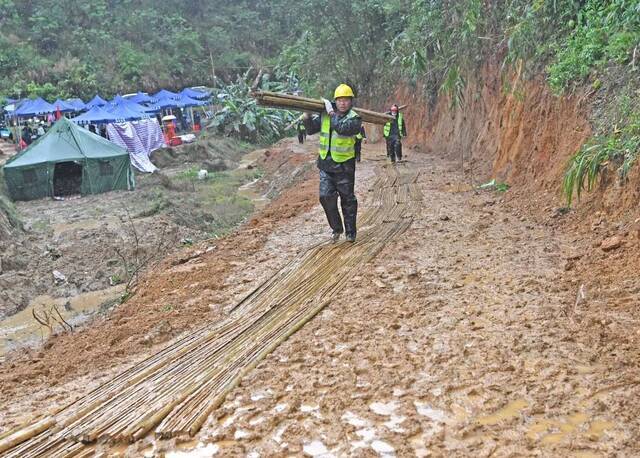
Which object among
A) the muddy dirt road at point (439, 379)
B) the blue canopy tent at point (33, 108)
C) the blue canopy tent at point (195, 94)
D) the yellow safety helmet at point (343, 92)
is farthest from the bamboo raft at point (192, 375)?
the blue canopy tent at point (195, 94)

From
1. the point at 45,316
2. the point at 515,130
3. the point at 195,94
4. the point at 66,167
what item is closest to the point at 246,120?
the point at 195,94

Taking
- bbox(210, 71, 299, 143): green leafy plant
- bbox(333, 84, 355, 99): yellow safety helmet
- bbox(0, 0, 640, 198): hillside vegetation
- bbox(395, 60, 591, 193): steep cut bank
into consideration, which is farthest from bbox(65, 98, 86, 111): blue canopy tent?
bbox(333, 84, 355, 99): yellow safety helmet

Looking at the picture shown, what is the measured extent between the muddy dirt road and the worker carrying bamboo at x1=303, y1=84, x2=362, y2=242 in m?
1.34

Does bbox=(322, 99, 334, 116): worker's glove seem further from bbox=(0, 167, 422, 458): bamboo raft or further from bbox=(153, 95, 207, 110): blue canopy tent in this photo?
bbox=(153, 95, 207, 110): blue canopy tent

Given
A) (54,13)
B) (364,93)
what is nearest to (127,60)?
(54,13)

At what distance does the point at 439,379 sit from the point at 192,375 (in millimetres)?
1615

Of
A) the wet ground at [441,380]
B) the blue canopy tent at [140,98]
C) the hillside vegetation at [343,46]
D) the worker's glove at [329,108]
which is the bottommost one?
the wet ground at [441,380]

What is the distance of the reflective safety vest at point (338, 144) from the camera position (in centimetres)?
746

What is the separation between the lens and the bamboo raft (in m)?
3.66

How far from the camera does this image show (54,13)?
166ft

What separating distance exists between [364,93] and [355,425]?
91.7ft

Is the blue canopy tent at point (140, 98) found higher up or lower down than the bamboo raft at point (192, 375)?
higher up

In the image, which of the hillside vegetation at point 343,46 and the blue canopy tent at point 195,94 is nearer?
the hillside vegetation at point 343,46

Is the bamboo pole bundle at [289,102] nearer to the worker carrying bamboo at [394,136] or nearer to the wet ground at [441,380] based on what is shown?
the wet ground at [441,380]
